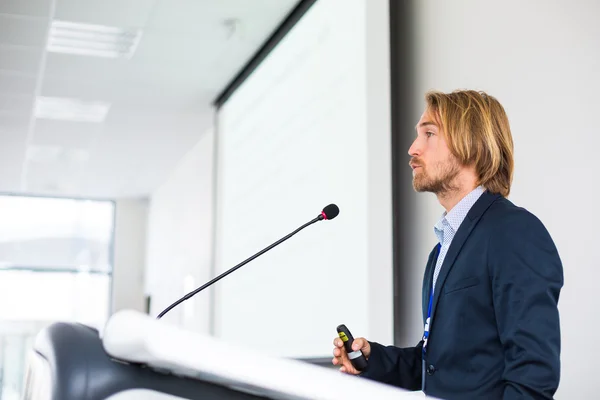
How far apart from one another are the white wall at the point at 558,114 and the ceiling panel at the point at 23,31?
289 centimetres

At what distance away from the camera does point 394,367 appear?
1.58 m

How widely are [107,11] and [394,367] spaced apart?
12.4 ft

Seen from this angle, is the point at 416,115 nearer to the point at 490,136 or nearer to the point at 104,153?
the point at 490,136

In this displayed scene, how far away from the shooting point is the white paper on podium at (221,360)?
23.4 inches

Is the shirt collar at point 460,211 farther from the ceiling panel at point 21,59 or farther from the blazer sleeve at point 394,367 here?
the ceiling panel at point 21,59

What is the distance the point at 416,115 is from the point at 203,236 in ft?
13.6

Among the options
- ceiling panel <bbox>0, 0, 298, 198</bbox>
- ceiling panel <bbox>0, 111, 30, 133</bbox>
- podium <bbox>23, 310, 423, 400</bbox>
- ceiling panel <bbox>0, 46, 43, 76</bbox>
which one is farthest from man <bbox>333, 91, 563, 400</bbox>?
ceiling panel <bbox>0, 111, 30, 133</bbox>

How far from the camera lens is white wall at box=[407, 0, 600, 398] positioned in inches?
90.9

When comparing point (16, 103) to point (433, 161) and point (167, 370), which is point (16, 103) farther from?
point (167, 370)

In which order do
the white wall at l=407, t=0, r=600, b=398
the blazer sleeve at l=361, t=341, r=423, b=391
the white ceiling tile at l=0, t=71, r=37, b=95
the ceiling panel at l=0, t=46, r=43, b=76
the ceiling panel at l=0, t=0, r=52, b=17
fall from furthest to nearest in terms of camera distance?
the white ceiling tile at l=0, t=71, r=37, b=95
the ceiling panel at l=0, t=46, r=43, b=76
the ceiling panel at l=0, t=0, r=52, b=17
the white wall at l=407, t=0, r=600, b=398
the blazer sleeve at l=361, t=341, r=423, b=391

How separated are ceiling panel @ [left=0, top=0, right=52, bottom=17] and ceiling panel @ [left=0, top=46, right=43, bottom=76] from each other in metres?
0.55

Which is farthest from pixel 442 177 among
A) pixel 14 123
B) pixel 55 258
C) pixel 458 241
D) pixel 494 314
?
pixel 55 258

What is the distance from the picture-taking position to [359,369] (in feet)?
4.87

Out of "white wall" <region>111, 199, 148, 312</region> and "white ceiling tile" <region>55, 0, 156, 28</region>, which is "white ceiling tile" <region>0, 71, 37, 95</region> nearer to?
"white ceiling tile" <region>55, 0, 156, 28</region>
